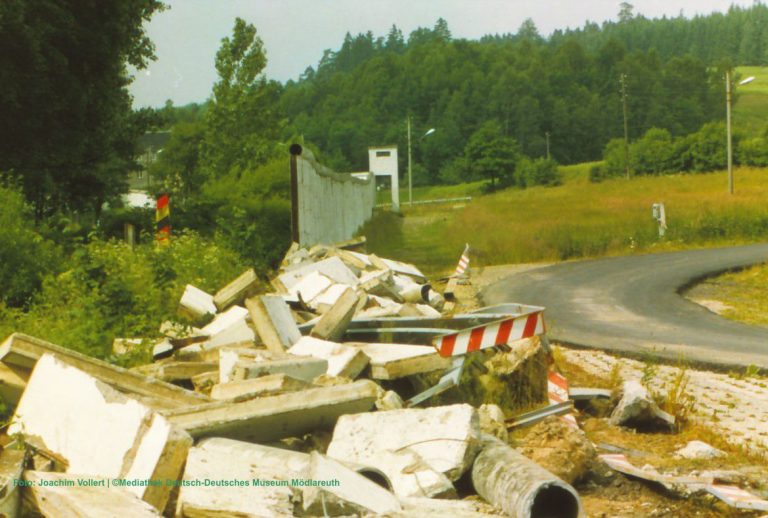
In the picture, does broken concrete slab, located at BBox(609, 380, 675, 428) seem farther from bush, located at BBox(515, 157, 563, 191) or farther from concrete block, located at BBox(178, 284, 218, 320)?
bush, located at BBox(515, 157, 563, 191)

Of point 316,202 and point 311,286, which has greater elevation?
point 316,202

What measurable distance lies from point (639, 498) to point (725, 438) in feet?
7.16

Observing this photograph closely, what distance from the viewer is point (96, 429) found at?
5.41 m

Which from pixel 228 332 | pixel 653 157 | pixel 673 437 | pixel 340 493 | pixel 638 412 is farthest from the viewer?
pixel 653 157

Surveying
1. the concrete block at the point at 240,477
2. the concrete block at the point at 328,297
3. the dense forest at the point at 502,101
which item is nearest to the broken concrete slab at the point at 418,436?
the concrete block at the point at 240,477

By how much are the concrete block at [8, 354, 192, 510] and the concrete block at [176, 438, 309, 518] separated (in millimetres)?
204

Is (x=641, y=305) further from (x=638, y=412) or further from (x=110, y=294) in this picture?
(x=110, y=294)

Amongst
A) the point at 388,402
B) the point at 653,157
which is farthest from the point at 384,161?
the point at 388,402

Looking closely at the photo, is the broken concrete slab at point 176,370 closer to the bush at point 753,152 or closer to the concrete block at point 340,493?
the concrete block at point 340,493

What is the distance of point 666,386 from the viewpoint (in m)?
10.5

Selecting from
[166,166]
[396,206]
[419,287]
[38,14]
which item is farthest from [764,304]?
[166,166]

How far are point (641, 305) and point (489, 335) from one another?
11.2 m

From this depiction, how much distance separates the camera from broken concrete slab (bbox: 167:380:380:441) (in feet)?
19.5

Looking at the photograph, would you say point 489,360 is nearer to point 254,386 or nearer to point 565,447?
point 565,447
